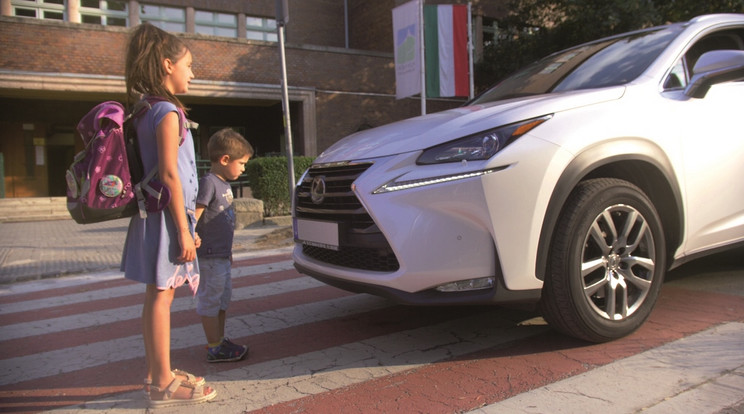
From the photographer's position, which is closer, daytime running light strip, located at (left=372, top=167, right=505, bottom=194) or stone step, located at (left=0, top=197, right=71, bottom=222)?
daytime running light strip, located at (left=372, top=167, right=505, bottom=194)

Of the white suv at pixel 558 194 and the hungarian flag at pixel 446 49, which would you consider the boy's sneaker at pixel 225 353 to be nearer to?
the white suv at pixel 558 194

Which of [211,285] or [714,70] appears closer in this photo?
[211,285]

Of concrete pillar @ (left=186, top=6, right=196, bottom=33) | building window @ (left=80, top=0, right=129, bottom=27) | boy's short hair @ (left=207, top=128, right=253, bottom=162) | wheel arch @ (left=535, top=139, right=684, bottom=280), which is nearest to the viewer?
wheel arch @ (left=535, top=139, right=684, bottom=280)

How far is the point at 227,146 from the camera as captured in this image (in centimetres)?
304

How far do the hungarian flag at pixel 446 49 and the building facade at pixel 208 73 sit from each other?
4472mm

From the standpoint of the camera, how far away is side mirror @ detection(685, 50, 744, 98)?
305 cm

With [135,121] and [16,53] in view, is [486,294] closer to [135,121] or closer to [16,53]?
[135,121]

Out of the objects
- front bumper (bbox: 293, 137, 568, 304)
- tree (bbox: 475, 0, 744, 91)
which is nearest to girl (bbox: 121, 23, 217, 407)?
front bumper (bbox: 293, 137, 568, 304)

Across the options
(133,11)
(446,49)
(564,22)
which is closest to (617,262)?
(446,49)

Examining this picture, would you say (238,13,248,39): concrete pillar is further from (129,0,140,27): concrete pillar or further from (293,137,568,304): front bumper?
(293,137,568,304): front bumper

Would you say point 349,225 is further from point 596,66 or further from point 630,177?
point 596,66

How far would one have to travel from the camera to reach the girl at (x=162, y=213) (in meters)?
2.30

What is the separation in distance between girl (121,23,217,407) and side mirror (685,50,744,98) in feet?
9.42

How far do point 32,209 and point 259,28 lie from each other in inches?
472
